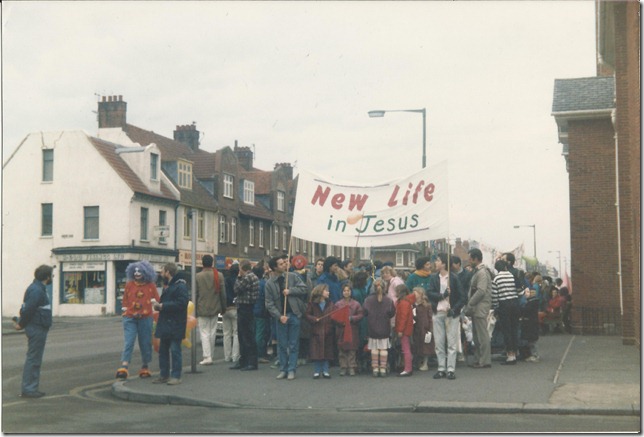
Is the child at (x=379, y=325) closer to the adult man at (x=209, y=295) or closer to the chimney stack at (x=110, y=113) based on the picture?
the adult man at (x=209, y=295)

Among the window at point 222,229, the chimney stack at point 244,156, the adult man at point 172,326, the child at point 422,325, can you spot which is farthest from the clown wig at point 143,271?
the chimney stack at point 244,156

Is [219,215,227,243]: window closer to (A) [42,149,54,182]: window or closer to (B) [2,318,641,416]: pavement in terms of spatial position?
(A) [42,149,54,182]: window

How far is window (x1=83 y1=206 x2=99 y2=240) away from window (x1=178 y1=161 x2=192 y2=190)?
9014mm

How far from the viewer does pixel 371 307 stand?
12.9 metres

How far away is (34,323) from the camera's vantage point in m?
11.3

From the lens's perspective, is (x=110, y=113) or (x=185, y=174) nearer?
(x=110, y=113)

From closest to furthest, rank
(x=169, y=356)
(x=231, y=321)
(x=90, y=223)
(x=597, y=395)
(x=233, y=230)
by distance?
(x=597, y=395)
(x=169, y=356)
(x=231, y=321)
(x=90, y=223)
(x=233, y=230)

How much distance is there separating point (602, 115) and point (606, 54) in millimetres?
4175

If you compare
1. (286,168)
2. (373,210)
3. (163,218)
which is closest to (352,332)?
(373,210)

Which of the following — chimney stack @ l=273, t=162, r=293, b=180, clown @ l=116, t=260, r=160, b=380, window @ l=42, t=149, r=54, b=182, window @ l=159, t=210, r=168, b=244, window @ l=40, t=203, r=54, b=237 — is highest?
chimney stack @ l=273, t=162, r=293, b=180

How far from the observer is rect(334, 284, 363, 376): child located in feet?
42.7

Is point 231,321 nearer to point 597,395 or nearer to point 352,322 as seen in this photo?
point 352,322

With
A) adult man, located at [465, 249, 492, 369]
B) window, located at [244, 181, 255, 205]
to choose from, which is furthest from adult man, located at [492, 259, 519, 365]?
window, located at [244, 181, 255, 205]

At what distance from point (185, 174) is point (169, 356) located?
38.1 m
